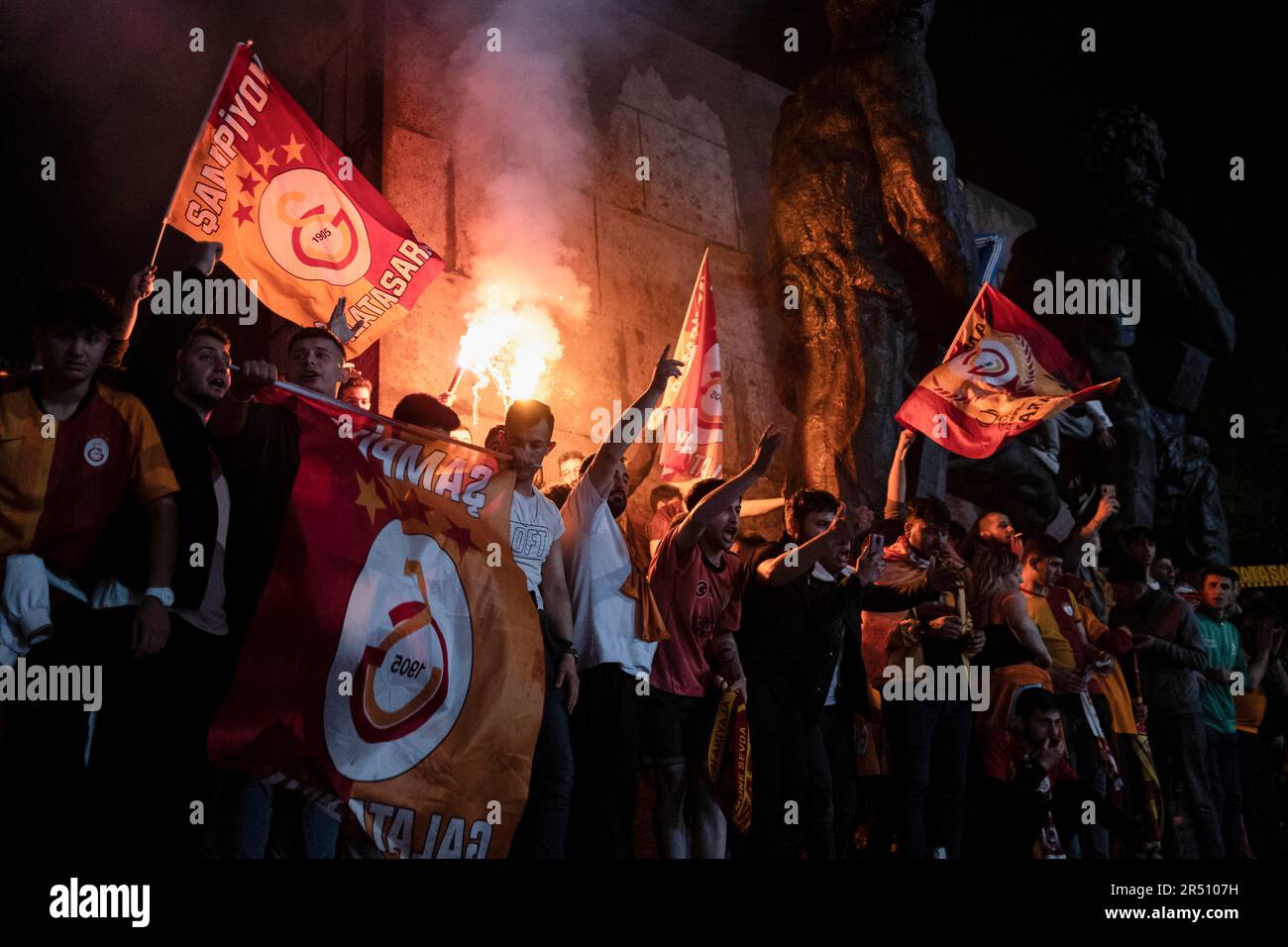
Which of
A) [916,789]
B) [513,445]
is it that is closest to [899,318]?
[916,789]

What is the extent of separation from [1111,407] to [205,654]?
9443 millimetres

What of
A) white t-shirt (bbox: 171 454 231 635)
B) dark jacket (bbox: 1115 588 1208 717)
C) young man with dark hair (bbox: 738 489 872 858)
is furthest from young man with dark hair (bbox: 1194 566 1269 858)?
white t-shirt (bbox: 171 454 231 635)

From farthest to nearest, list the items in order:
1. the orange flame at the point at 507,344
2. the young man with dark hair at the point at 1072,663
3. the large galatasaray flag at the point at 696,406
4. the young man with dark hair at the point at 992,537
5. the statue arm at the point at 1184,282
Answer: the statue arm at the point at 1184,282 < the orange flame at the point at 507,344 < the large galatasaray flag at the point at 696,406 < the young man with dark hair at the point at 992,537 < the young man with dark hair at the point at 1072,663

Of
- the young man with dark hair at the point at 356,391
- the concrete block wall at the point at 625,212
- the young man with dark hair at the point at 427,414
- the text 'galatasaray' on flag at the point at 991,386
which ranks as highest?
the concrete block wall at the point at 625,212

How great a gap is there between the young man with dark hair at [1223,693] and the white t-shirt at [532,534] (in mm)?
5294

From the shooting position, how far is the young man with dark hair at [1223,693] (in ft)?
30.1

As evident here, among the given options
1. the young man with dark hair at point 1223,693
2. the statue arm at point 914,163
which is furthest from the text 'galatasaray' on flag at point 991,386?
the young man with dark hair at point 1223,693

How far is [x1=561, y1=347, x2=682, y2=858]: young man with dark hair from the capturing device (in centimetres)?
552

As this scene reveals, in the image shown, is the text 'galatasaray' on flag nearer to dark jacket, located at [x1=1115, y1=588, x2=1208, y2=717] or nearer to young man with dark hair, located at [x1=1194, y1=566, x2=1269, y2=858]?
dark jacket, located at [x1=1115, y1=588, x2=1208, y2=717]

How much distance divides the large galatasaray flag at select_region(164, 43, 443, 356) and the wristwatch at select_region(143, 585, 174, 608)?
241 cm

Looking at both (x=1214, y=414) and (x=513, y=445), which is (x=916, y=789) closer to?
(x=513, y=445)

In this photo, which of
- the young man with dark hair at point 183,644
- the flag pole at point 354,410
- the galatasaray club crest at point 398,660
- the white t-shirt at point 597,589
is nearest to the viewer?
the young man with dark hair at point 183,644

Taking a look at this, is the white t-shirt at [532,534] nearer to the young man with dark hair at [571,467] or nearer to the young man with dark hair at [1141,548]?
the young man with dark hair at [571,467]

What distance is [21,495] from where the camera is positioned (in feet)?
14.3
